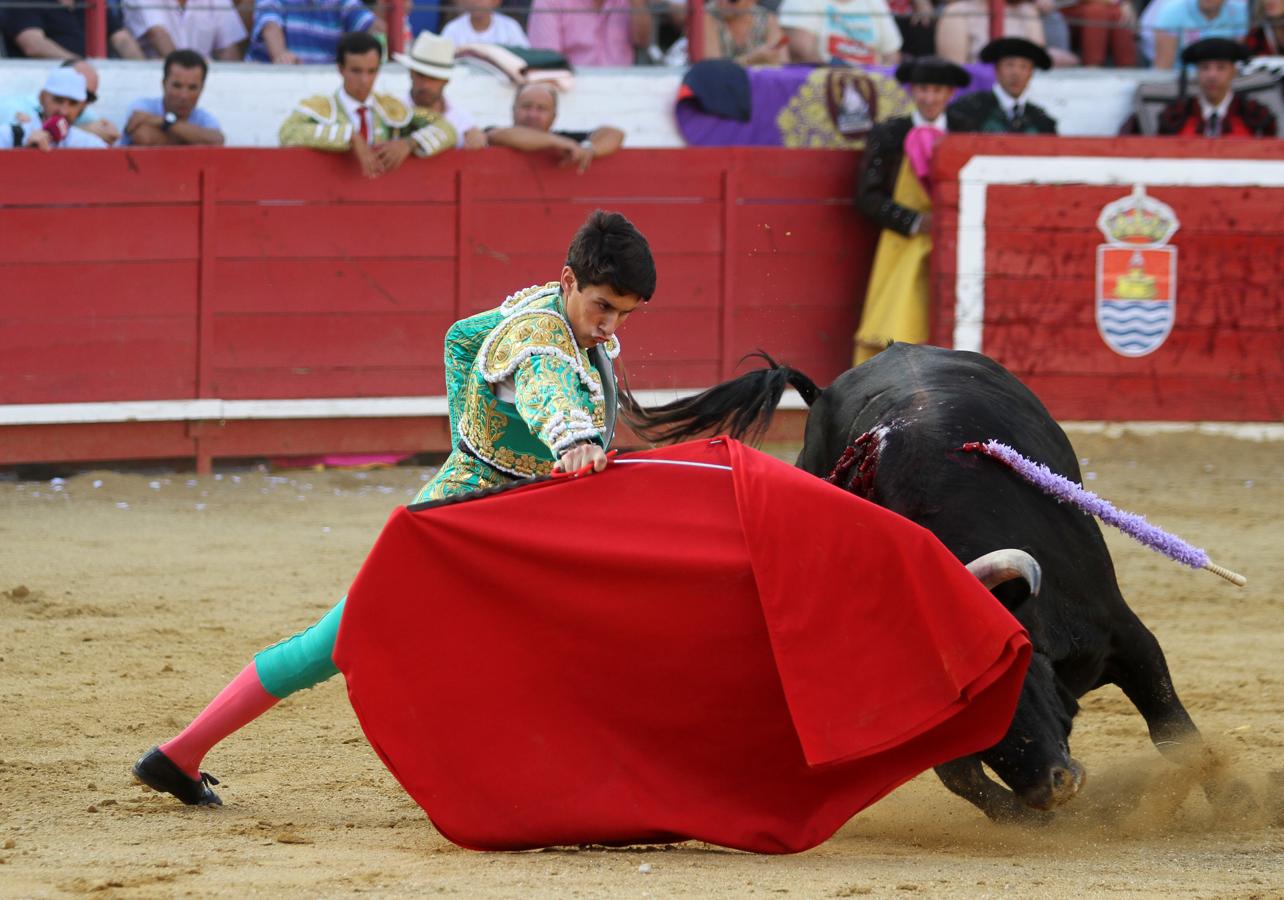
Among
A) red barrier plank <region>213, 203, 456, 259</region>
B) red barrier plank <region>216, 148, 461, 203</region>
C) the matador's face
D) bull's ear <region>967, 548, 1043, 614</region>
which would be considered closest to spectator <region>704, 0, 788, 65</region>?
red barrier plank <region>216, 148, 461, 203</region>

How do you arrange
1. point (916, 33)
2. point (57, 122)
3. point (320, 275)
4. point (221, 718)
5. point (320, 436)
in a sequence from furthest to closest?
point (916, 33) < point (320, 436) < point (320, 275) < point (57, 122) < point (221, 718)

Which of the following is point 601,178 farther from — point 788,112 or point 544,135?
point 788,112

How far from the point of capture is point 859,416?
145 inches

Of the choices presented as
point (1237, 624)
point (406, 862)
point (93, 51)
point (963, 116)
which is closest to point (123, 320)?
point (93, 51)

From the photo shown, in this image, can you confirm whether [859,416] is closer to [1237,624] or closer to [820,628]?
[820,628]

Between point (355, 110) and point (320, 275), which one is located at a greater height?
point (355, 110)

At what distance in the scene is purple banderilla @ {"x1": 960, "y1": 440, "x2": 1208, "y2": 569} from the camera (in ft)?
10.4

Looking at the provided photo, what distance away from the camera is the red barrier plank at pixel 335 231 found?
6.83m

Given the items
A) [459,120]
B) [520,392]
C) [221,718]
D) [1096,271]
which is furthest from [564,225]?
[520,392]

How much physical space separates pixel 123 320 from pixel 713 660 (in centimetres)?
462

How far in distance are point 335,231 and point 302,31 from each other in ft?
3.34

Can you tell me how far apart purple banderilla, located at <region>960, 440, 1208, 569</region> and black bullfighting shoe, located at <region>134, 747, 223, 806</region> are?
1.46 metres

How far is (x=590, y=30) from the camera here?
7.86 metres

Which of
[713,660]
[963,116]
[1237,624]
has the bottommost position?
[1237,624]
